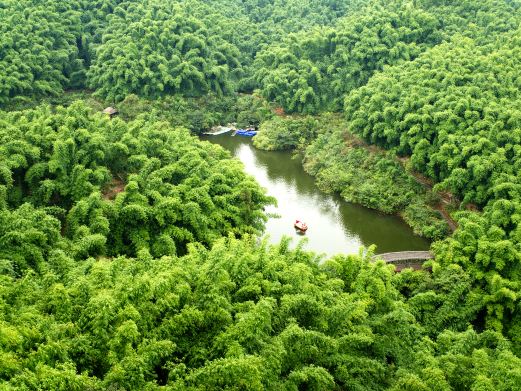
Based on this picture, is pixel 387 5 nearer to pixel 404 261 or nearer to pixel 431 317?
pixel 404 261

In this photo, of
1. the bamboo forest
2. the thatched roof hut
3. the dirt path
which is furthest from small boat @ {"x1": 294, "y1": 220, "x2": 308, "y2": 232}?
the thatched roof hut

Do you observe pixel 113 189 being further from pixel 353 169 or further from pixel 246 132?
pixel 246 132

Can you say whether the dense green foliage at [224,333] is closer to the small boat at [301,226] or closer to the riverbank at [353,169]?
the small boat at [301,226]

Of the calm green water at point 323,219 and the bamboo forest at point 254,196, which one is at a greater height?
the bamboo forest at point 254,196

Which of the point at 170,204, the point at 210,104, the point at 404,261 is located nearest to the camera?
the point at 170,204

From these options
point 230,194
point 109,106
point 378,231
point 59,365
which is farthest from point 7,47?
point 59,365

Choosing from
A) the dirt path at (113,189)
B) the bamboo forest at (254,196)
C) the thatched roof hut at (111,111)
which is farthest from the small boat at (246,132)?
the dirt path at (113,189)
